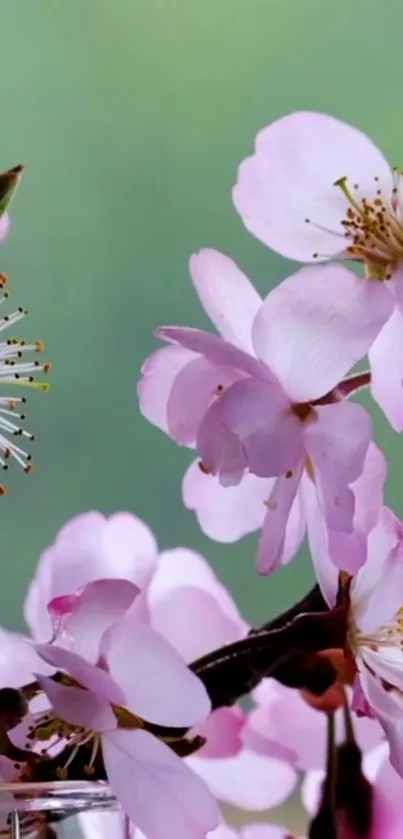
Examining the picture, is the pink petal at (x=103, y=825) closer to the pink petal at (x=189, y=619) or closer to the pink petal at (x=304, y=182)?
the pink petal at (x=189, y=619)

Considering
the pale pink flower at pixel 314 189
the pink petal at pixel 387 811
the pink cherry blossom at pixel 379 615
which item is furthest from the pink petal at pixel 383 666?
the pale pink flower at pixel 314 189

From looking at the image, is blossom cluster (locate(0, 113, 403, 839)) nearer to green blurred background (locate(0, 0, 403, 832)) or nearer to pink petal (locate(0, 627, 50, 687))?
pink petal (locate(0, 627, 50, 687))

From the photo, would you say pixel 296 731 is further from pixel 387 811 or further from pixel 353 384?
pixel 353 384

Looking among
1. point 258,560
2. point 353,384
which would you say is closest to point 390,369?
point 353,384

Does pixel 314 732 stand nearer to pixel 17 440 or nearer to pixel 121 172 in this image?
pixel 17 440

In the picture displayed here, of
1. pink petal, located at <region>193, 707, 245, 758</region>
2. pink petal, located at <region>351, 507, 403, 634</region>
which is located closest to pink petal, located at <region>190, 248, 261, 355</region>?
pink petal, located at <region>351, 507, 403, 634</region>
